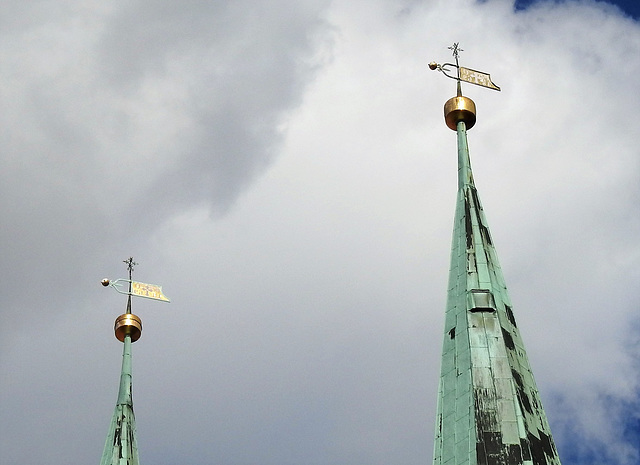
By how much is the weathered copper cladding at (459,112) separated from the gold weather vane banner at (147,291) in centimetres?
1375

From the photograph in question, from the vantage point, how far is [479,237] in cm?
3231

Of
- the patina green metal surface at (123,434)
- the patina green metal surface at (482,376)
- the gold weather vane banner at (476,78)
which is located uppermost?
the gold weather vane banner at (476,78)

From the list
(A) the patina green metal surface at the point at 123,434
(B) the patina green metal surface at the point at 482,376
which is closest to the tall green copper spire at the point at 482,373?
(B) the patina green metal surface at the point at 482,376

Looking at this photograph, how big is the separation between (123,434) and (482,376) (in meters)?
16.0

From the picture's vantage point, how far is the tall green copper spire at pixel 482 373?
28.0 meters

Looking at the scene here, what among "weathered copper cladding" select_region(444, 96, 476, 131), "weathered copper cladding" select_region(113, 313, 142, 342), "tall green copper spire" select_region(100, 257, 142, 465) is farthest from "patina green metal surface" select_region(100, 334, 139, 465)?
"weathered copper cladding" select_region(444, 96, 476, 131)

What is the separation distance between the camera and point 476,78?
36.6 m

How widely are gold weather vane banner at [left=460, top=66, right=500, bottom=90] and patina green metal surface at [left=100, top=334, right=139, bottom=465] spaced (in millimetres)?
13736

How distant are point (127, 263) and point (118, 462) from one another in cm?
754

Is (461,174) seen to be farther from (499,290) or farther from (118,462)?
(118,462)

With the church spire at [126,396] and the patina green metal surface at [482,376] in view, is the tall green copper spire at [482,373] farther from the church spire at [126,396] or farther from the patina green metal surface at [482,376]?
the church spire at [126,396]

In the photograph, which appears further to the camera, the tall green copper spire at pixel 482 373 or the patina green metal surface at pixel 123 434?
the patina green metal surface at pixel 123 434

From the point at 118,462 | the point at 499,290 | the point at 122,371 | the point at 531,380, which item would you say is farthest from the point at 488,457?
the point at 122,371

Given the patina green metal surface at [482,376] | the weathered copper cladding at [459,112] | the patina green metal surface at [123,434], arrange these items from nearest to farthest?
the patina green metal surface at [482,376] < the weathered copper cladding at [459,112] < the patina green metal surface at [123,434]
